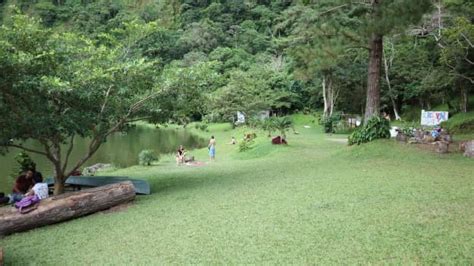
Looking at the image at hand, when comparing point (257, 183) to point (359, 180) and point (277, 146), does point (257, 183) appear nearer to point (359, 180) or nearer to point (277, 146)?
point (359, 180)

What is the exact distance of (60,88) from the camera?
955cm

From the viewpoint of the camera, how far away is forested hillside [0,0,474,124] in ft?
43.3

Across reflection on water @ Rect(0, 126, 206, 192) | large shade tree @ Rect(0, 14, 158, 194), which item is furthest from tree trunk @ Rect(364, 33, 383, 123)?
reflection on water @ Rect(0, 126, 206, 192)

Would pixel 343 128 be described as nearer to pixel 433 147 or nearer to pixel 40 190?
pixel 433 147

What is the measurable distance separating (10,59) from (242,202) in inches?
232

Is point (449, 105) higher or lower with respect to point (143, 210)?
higher

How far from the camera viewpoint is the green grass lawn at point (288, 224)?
6.07m

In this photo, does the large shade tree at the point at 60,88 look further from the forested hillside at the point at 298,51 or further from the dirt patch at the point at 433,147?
the dirt patch at the point at 433,147

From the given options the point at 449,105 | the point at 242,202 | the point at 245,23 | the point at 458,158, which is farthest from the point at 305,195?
the point at 245,23

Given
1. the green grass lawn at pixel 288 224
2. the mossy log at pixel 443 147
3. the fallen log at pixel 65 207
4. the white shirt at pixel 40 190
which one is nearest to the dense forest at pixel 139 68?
the white shirt at pixel 40 190

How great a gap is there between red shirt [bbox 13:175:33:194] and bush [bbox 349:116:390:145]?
11579mm

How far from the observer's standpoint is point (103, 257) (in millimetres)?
6691

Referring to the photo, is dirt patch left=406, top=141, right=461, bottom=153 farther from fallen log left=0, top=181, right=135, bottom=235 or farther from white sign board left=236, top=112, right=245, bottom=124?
white sign board left=236, top=112, right=245, bottom=124

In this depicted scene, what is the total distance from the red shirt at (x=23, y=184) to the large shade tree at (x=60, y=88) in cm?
72
